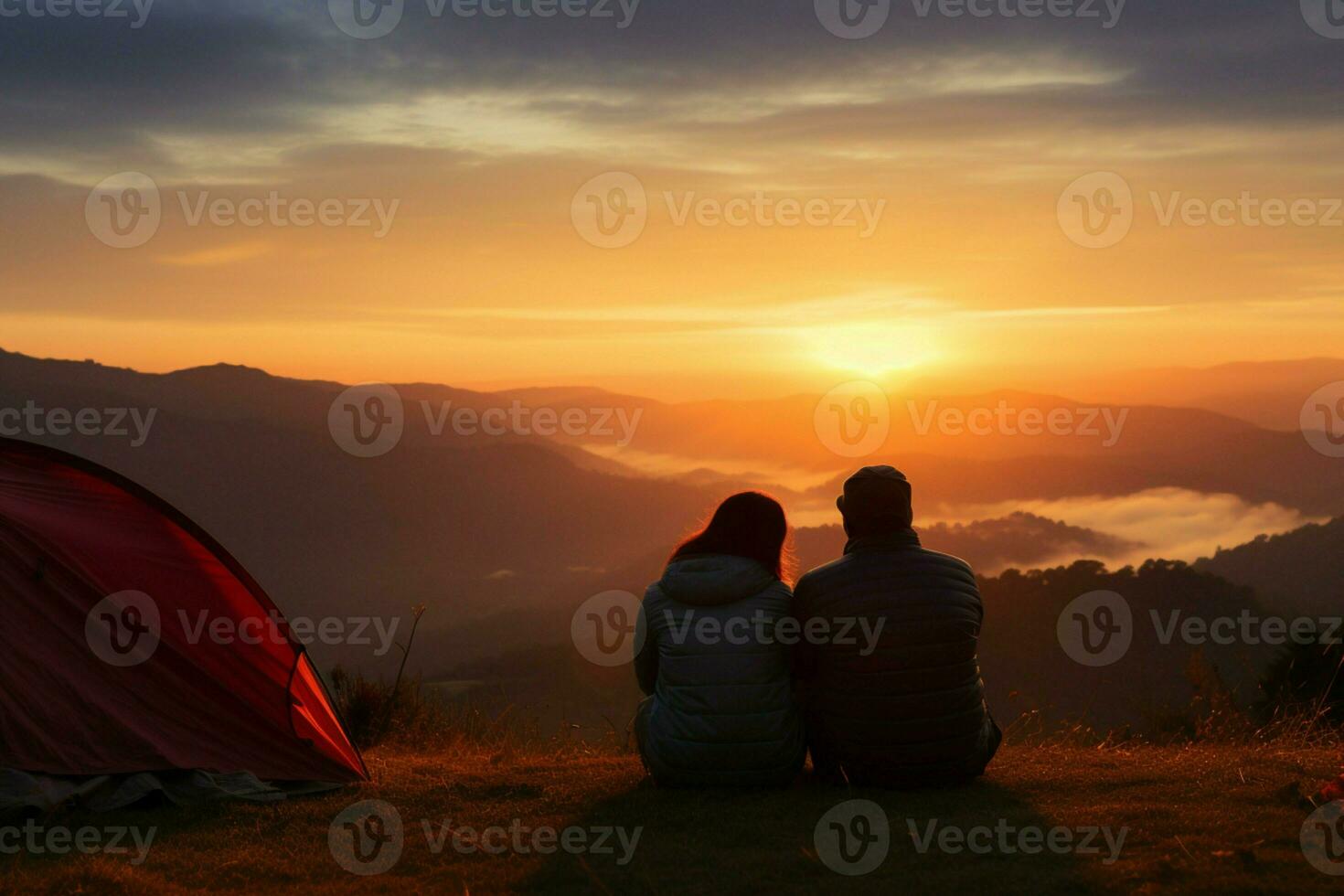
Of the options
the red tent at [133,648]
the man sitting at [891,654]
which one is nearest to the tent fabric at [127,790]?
the red tent at [133,648]

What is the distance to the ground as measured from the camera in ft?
17.3

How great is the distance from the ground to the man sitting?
0.23 meters

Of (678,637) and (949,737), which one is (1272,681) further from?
(678,637)

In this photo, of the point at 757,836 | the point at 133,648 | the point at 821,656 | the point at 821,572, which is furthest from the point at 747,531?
the point at 133,648

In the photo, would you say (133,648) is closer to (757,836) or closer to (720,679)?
(720,679)

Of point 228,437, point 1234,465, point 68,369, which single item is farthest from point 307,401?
point 1234,465

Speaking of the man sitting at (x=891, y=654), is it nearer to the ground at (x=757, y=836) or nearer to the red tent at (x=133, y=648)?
the ground at (x=757, y=836)

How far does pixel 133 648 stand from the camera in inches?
301

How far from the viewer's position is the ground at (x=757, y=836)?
526 cm

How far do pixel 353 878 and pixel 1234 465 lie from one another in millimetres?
133587

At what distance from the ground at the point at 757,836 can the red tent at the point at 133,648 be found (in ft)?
1.55

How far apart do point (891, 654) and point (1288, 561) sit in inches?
3213

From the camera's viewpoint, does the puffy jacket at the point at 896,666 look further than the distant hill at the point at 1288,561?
No

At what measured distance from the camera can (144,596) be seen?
25.7ft
